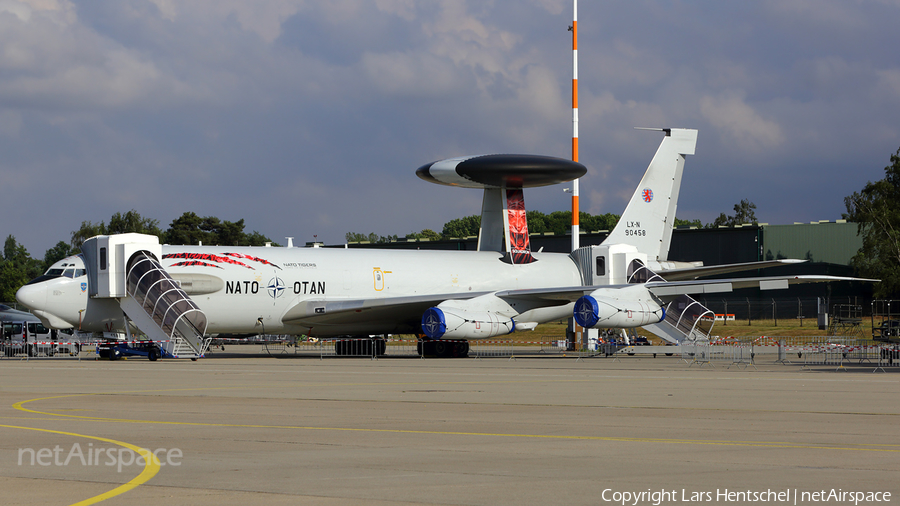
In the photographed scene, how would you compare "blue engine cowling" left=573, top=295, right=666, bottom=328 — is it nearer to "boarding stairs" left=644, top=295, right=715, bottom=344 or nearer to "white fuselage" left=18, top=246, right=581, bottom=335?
"boarding stairs" left=644, top=295, right=715, bottom=344

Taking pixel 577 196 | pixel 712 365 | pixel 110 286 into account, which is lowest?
pixel 712 365

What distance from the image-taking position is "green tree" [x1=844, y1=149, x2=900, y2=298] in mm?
62062

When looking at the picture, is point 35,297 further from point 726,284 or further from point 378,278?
point 726,284

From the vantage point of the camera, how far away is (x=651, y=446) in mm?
9703

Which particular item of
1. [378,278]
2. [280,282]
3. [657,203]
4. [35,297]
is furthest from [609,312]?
[35,297]

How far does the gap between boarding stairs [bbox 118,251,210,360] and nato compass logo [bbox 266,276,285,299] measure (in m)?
3.02

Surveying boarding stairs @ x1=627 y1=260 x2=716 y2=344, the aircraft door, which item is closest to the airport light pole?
boarding stairs @ x1=627 y1=260 x2=716 y2=344

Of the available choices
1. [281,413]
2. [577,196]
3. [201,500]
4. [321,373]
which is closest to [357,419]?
[281,413]

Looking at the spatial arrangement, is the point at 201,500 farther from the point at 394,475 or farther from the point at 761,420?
the point at 761,420

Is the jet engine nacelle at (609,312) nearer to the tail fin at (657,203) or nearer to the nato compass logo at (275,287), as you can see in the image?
the tail fin at (657,203)

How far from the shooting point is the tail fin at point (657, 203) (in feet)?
149

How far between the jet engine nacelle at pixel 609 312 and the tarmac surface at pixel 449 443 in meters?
15.3

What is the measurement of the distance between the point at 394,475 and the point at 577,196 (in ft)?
128

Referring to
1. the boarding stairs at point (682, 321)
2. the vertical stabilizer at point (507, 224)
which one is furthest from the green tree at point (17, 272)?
the boarding stairs at point (682, 321)
